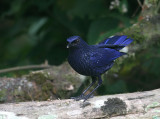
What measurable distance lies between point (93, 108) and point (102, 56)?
2.94 feet

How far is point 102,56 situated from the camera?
154 inches

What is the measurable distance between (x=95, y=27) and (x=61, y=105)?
7.58 ft

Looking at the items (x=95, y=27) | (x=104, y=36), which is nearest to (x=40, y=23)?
(x=95, y=27)

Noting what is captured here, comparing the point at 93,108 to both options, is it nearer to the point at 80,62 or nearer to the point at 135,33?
the point at 80,62

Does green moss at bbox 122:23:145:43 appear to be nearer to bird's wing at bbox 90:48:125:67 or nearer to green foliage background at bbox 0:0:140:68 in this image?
green foliage background at bbox 0:0:140:68

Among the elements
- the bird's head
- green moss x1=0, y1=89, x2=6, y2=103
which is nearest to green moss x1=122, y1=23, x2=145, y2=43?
the bird's head

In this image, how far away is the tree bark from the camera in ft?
10.3

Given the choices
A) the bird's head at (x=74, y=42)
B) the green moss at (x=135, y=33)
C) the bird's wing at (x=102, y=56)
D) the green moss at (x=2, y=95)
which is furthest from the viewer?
the green moss at (x=135, y=33)

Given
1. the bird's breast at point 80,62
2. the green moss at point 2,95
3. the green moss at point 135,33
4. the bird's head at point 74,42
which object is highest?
the green moss at point 135,33

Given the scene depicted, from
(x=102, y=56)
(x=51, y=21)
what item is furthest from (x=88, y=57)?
(x=51, y=21)

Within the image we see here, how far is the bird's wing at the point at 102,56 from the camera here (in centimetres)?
380

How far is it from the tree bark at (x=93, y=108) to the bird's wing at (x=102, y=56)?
0.56 meters

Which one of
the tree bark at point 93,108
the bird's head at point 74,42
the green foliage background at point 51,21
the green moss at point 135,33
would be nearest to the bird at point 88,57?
the bird's head at point 74,42

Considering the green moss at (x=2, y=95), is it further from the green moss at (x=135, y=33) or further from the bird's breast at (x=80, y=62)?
the green moss at (x=135, y=33)
